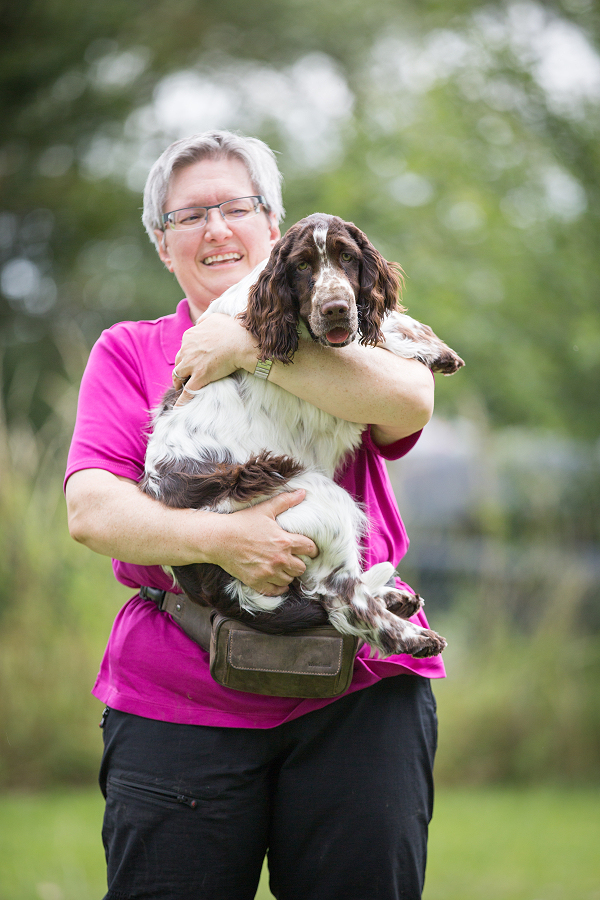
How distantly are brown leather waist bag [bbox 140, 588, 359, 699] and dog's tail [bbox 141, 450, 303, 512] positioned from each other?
1.00 ft

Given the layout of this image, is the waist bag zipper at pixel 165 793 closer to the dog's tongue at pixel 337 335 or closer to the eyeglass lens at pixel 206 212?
the dog's tongue at pixel 337 335

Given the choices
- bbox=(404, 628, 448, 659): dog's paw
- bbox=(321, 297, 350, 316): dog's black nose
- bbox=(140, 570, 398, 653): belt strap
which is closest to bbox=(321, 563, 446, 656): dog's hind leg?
bbox=(404, 628, 448, 659): dog's paw

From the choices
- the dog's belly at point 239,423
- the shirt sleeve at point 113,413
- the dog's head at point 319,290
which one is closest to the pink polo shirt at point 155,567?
the shirt sleeve at point 113,413

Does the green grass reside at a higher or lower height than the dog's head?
lower

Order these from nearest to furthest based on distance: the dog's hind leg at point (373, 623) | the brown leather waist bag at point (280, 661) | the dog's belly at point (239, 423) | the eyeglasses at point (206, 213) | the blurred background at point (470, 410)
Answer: the brown leather waist bag at point (280, 661), the dog's hind leg at point (373, 623), the dog's belly at point (239, 423), the eyeglasses at point (206, 213), the blurred background at point (470, 410)

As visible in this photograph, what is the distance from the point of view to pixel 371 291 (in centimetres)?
214

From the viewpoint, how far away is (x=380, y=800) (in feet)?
6.79

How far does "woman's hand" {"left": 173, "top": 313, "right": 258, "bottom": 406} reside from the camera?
2125 millimetres

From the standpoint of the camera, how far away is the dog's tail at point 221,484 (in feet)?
6.96

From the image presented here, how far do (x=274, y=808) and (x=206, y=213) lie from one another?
160 centimetres

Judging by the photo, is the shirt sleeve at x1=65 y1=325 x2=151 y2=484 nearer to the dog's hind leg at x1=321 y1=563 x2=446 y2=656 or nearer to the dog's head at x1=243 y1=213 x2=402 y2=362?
the dog's head at x1=243 y1=213 x2=402 y2=362

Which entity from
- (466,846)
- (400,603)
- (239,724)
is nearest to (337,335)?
(400,603)

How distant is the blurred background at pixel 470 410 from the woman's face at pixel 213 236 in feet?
12.0

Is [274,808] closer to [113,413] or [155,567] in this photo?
[155,567]
